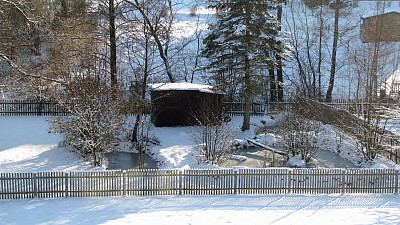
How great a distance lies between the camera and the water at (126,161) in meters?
17.9

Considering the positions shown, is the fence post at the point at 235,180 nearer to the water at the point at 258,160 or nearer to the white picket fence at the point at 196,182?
the white picket fence at the point at 196,182

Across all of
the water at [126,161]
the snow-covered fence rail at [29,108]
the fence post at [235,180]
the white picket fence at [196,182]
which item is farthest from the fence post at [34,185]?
the snow-covered fence rail at [29,108]

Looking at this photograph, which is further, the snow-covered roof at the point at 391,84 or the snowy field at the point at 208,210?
the snow-covered roof at the point at 391,84

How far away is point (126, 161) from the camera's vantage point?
18734mm

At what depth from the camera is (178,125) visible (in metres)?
23.5

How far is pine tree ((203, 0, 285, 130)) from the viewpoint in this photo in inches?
856

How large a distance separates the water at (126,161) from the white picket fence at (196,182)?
4601 millimetres

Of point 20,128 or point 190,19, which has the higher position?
point 190,19

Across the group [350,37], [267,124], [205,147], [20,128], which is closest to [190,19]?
[350,37]

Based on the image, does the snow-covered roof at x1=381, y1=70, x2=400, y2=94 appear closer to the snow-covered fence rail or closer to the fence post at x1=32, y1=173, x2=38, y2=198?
the fence post at x1=32, y1=173, x2=38, y2=198

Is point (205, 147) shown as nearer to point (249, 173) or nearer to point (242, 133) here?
point (249, 173)

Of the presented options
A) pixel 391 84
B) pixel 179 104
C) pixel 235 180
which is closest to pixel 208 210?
pixel 235 180

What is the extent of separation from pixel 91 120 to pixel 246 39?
954cm

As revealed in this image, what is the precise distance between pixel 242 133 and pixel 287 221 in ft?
39.5
